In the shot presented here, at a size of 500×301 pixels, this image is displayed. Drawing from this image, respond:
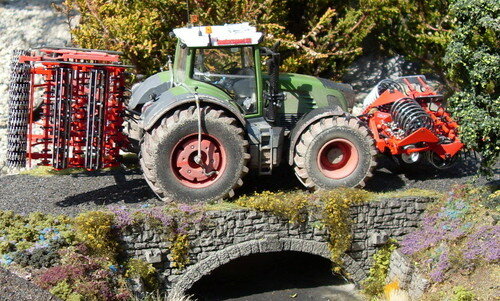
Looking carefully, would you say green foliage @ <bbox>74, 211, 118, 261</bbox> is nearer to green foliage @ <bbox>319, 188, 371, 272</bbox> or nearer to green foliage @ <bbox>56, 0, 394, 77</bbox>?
green foliage @ <bbox>319, 188, 371, 272</bbox>

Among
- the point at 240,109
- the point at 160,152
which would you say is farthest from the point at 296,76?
the point at 160,152

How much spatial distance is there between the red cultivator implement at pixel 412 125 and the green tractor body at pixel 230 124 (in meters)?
0.80

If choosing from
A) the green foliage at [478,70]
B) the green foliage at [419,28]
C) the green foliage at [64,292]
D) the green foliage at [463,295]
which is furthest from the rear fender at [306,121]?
the green foliage at [419,28]

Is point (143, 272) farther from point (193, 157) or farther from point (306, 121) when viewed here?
point (306, 121)

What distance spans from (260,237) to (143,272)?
187 cm

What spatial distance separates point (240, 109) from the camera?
11.5 metres

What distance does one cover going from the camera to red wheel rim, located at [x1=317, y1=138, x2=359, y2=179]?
11.9 meters

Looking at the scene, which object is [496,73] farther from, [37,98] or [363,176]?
[37,98]

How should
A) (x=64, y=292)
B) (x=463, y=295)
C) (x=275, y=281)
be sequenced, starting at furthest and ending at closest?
(x=275, y=281) < (x=463, y=295) < (x=64, y=292)

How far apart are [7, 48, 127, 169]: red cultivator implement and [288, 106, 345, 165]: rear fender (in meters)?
2.63

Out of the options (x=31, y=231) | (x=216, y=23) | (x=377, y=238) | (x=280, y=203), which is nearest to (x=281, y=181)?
(x=280, y=203)

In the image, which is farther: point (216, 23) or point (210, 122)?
point (216, 23)

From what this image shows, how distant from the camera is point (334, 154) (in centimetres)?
1194

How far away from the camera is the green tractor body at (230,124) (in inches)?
435
